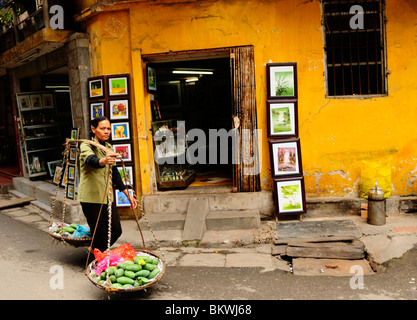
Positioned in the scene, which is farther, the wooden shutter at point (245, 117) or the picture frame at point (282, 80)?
the wooden shutter at point (245, 117)

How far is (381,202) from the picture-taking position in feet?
22.2

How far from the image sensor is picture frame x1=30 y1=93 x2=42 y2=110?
10.8 metres

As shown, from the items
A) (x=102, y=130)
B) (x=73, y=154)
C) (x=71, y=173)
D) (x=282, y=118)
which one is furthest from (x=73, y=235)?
(x=282, y=118)

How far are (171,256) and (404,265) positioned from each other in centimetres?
338

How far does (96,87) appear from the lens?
7996mm

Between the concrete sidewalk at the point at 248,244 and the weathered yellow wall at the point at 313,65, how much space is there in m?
1.02

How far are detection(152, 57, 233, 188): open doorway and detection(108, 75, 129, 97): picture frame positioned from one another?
9.03ft

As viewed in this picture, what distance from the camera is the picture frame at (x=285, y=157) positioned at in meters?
7.27

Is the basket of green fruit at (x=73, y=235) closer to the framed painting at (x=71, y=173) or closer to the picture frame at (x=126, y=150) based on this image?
the picture frame at (x=126, y=150)

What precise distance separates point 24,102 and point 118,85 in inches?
174

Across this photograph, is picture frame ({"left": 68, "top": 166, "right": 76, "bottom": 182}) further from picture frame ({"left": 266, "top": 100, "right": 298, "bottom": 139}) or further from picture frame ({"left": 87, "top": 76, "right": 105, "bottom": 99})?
picture frame ({"left": 266, "top": 100, "right": 298, "bottom": 139})

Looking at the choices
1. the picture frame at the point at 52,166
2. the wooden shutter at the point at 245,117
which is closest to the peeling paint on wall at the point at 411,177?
the wooden shutter at the point at 245,117

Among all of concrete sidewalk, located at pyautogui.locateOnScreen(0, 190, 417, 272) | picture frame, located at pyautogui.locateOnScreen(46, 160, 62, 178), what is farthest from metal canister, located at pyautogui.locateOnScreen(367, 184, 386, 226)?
picture frame, located at pyautogui.locateOnScreen(46, 160, 62, 178)

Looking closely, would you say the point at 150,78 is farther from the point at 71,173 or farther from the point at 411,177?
the point at 411,177
